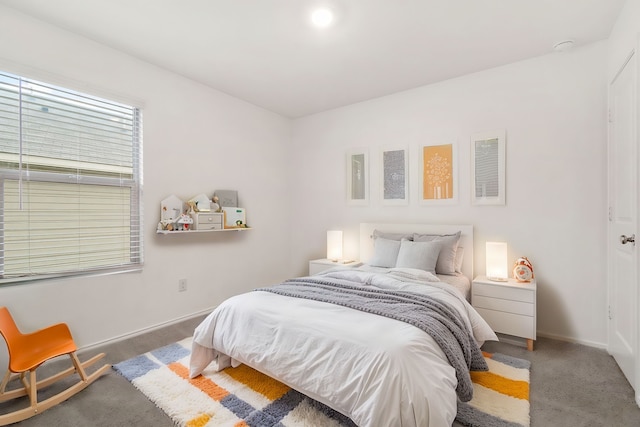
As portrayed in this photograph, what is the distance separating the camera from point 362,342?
1477mm

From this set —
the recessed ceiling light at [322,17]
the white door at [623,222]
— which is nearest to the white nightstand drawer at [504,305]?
the white door at [623,222]

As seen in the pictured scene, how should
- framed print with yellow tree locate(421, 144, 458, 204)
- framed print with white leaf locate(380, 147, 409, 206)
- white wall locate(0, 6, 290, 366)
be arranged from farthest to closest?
framed print with white leaf locate(380, 147, 409, 206) < framed print with yellow tree locate(421, 144, 458, 204) < white wall locate(0, 6, 290, 366)

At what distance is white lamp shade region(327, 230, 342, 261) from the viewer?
12.6 ft

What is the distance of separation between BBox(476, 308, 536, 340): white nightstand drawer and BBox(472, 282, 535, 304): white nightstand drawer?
0.45ft

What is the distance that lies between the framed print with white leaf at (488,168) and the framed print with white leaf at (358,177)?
1.24 m

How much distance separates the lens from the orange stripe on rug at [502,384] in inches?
72.9

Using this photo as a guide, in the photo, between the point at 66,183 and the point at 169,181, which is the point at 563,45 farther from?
the point at 66,183

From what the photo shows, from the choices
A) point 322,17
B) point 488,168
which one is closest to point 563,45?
point 488,168

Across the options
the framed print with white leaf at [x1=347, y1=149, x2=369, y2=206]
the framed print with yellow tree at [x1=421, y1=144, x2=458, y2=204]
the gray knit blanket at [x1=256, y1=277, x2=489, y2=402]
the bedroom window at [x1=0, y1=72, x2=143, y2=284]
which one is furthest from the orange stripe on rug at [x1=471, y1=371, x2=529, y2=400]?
the bedroom window at [x1=0, y1=72, x2=143, y2=284]

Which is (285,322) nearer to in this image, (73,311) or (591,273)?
(73,311)

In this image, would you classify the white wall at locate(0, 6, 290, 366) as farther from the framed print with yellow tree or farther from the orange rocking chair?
the framed print with yellow tree

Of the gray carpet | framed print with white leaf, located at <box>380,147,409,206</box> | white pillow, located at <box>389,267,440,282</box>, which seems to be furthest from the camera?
framed print with white leaf, located at <box>380,147,409,206</box>

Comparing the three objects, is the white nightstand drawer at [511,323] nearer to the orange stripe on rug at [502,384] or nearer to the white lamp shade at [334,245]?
the orange stripe on rug at [502,384]

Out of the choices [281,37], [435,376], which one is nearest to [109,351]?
[435,376]
